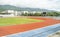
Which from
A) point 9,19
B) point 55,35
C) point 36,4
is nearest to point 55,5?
point 36,4

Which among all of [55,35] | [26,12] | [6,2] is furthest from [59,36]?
[6,2]

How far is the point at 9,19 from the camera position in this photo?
4.11 metres

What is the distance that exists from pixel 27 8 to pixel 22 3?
202 mm

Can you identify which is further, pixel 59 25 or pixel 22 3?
pixel 59 25

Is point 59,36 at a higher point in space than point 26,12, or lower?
lower

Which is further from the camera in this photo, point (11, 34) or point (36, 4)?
point (36, 4)

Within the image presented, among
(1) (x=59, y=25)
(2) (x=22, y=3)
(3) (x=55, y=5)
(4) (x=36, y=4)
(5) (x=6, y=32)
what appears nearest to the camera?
(5) (x=6, y=32)

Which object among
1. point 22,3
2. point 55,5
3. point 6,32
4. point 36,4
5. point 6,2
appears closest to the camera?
point 6,32

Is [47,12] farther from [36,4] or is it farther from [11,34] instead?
[11,34]

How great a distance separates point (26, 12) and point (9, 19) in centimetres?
57

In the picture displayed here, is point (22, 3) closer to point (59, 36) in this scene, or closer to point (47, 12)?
point (47, 12)

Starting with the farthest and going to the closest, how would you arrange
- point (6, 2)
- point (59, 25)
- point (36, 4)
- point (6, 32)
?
1. point (59, 25)
2. point (36, 4)
3. point (6, 2)
4. point (6, 32)

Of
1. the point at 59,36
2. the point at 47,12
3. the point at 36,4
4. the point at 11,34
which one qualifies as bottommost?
the point at 59,36

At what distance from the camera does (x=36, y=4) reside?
4031 millimetres
